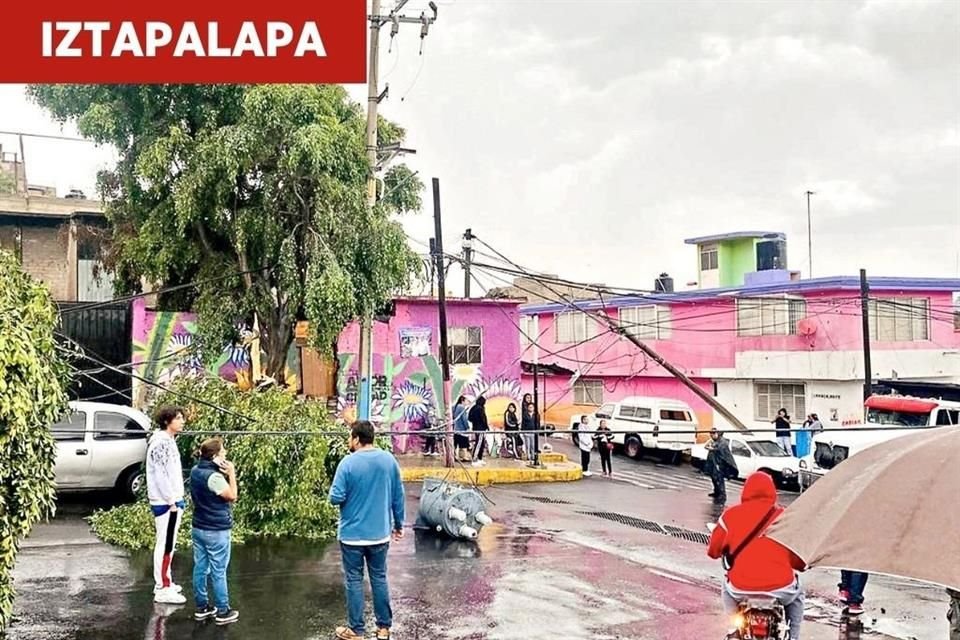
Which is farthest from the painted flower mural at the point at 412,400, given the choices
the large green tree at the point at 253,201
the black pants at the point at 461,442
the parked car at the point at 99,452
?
the parked car at the point at 99,452

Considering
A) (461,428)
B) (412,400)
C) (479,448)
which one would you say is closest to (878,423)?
(479,448)

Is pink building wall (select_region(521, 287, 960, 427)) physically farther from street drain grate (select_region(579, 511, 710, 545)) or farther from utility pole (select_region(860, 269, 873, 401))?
street drain grate (select_region(579, 511, 710, 545))

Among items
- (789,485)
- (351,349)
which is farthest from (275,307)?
(789,485)

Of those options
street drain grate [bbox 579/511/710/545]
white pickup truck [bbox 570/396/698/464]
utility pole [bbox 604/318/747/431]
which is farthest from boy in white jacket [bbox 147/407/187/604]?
white pickup truck [bbox 570/396/698/464]

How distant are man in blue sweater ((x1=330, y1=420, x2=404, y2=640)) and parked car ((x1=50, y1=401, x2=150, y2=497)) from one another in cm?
725

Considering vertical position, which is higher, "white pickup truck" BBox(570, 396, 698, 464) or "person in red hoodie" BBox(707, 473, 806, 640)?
"person in red hoodie" BBox(707, 473, 806, 640)

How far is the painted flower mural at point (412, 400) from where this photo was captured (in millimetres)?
23828

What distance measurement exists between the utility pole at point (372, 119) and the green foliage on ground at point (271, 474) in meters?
3.01

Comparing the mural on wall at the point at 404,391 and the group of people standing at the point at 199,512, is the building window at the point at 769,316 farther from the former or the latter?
the group of people standing at the point at 199,512

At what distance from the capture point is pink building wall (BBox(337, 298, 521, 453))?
23594mm

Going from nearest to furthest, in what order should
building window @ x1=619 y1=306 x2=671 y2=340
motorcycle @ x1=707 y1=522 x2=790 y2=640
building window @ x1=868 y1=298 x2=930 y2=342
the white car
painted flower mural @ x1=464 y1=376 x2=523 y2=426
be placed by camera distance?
motorcycle @ x1=707 y1=522 x2=790 y2=640
the white car
painted flower mural @ x1=464 y1=376 x2=523 y2=426
building window @ x1=868 y1=298 x2=930 y2=342
building window @ x1=619 y1=306 x2=671 y2=340

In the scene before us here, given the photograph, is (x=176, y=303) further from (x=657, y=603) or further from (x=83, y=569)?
(x=657, y=603)

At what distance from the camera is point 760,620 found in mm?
6039

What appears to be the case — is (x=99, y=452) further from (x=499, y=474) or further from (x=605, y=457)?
(x=605, y=457)
